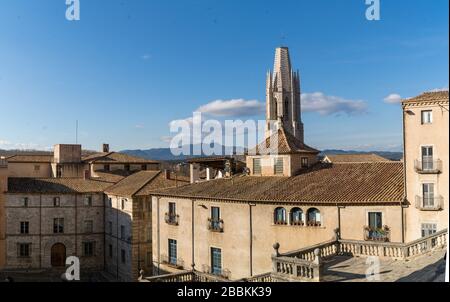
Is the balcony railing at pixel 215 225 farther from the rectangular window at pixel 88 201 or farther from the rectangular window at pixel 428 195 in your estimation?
the rectangular window at pixel 88 201

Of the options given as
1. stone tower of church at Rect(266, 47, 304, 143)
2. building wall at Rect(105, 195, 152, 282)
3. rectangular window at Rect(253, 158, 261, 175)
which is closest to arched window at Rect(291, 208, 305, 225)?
rectangular window at Rect(253, 158, 261, 175)

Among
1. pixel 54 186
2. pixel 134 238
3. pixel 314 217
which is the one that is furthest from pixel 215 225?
pixel 54 186

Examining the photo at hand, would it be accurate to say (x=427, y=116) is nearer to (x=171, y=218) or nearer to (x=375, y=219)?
(x=375, y=219)

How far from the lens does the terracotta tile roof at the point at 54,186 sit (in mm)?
A: 49438

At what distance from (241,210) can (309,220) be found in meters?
4.79

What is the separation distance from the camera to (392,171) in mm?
29375

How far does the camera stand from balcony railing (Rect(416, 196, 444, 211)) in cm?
2538

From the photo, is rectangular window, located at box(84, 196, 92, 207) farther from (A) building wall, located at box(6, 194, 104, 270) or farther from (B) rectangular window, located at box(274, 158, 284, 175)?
(B) rectangular window, located at box(274, 158, 284, 175)

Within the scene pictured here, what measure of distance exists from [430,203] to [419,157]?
2.73 m

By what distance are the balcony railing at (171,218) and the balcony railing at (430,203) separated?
17.0m

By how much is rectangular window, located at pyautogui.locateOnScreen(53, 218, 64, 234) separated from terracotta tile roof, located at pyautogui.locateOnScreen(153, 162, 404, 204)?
2018cm

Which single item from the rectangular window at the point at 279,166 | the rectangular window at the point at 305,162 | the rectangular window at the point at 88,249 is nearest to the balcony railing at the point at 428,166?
the rectangular window at the point at 305,162

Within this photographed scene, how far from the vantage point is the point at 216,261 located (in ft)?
103
